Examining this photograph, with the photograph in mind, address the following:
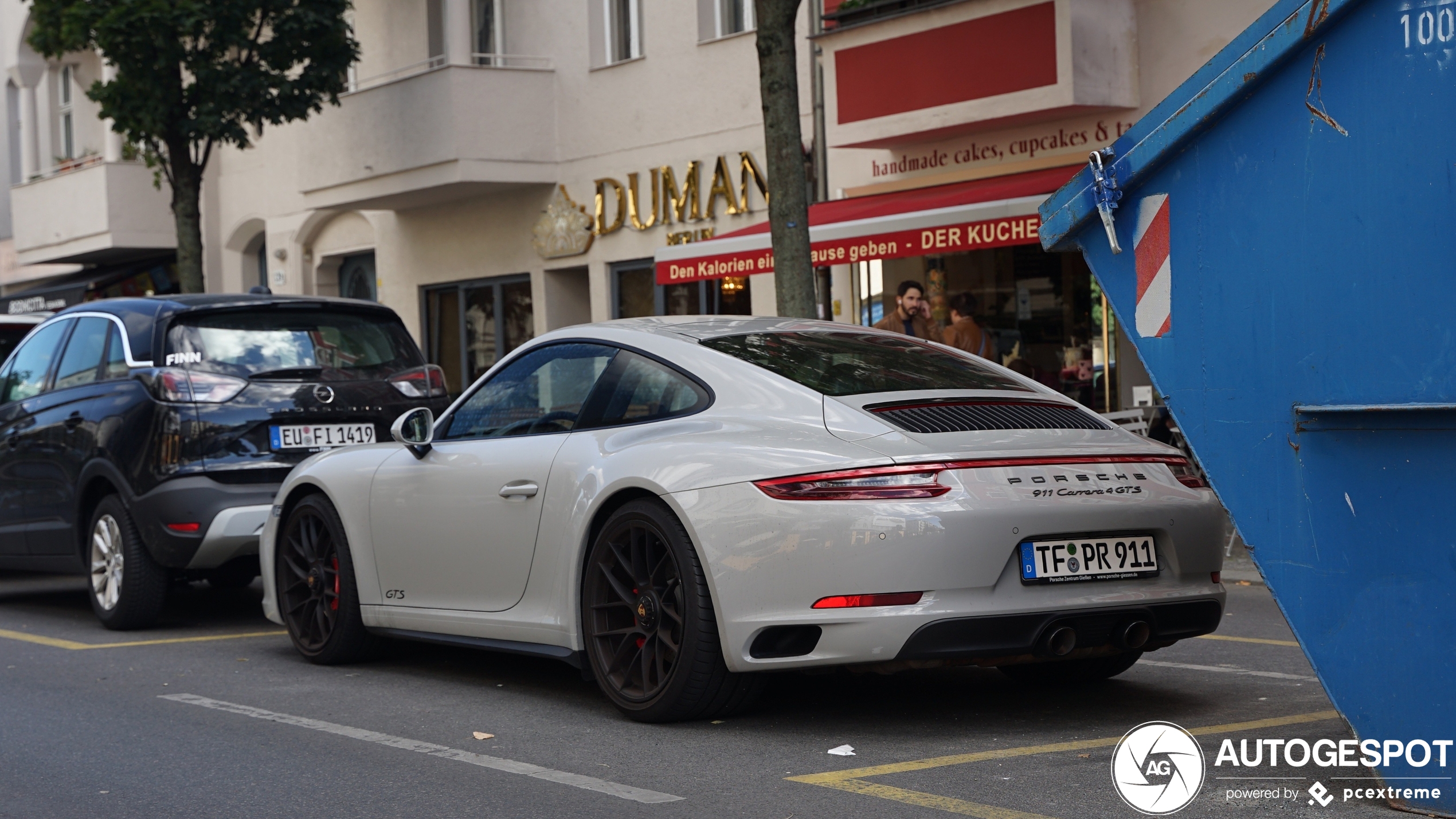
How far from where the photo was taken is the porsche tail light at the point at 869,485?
519 centimetres

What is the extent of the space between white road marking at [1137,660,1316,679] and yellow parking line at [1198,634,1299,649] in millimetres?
583

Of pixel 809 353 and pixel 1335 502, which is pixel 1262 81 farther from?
pixel 809 353

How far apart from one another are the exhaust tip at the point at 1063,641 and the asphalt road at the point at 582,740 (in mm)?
297

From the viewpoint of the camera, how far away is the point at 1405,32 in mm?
4035

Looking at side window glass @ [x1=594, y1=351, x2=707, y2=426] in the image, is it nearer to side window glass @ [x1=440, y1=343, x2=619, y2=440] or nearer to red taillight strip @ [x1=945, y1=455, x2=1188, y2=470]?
side window glass @ [x1=440, y1=343, x2=619, y2=440]

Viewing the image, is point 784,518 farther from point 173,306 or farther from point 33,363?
point 33,363

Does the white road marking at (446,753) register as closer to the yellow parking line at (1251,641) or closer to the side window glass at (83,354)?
the side window glass at (83,354)

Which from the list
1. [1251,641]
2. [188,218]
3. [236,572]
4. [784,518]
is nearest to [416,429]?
[784,518]

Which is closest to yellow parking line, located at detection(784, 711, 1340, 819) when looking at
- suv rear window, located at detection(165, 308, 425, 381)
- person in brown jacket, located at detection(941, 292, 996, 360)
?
suv rear window, located at detection(165, 308, 425, 381)

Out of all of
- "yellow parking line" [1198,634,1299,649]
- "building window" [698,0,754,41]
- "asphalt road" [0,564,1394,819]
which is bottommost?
"yellow parking line" [1198,634,1299,649]

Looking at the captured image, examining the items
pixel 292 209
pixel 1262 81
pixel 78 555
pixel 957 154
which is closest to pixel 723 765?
pixel 1262 81

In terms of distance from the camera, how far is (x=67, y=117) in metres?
33.2

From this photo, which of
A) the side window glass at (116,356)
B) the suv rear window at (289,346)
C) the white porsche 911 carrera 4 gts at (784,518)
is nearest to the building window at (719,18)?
the suv rear window at (289,346)

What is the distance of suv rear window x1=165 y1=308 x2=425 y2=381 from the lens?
9258 millimetres
